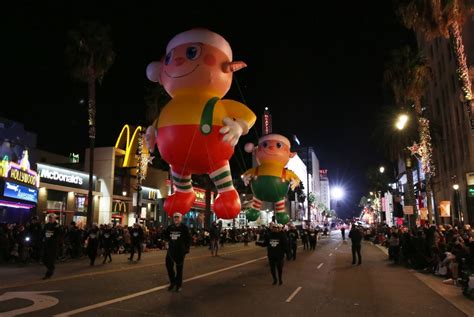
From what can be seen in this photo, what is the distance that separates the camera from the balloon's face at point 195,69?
334 inches

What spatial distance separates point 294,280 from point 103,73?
18.9 metres

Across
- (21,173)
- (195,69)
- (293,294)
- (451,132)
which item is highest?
(451,132)

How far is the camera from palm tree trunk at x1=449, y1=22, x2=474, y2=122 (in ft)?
55.1

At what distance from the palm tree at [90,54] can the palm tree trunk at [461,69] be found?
19068 millimetres

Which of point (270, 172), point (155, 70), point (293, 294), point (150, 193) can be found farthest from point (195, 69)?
point (150, 193)

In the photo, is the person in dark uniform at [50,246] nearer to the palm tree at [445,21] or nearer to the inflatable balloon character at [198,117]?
the inflatable balloon character at [198,117]

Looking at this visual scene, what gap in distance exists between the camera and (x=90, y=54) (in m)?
24.7

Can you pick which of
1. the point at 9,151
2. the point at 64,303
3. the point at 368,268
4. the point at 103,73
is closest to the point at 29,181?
the point at 9,151

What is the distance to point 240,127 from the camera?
8.39 m

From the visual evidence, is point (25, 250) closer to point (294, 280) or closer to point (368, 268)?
point (294, 280)

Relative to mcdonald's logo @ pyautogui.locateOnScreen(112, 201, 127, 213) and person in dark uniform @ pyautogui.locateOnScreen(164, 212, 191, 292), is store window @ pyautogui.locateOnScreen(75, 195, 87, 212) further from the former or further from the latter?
person in dark uniform @ pyautogui.locateOnScreen(164, 212, 191, 292)

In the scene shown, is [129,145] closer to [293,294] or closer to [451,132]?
[451,132]

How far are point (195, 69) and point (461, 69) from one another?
14.0 metres

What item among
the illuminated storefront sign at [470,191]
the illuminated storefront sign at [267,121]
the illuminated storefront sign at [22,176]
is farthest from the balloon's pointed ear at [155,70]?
the illuminated storefront sign at [267,121]
